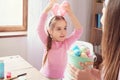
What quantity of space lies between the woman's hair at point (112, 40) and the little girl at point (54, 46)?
0.80m

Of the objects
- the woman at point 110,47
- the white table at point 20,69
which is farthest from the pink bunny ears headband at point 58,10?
the woman at point 110,47

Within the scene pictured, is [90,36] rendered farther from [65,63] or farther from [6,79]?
[6,79]

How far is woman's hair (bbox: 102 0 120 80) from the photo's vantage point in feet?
2.82

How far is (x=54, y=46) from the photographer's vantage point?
5.66 ft

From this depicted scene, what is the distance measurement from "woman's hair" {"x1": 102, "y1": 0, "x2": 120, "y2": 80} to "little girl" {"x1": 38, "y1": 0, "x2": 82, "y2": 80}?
80cm

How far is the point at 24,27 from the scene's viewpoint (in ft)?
7.75

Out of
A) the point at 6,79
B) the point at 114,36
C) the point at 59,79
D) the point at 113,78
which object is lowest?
the point at 59,79

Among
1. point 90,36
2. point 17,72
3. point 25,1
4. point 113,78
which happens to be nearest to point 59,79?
point 17,72

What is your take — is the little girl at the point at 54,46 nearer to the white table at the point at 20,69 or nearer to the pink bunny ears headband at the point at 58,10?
the pink bunny ears headband at the point at 58,10

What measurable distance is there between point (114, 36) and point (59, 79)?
92 cm

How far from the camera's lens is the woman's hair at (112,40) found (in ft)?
2.82

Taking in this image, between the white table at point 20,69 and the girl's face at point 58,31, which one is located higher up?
the girl's face at point 58,31

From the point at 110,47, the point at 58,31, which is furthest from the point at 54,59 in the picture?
the point at 110,47

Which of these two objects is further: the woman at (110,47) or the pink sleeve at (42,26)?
the pink sleeve at (42,26)
